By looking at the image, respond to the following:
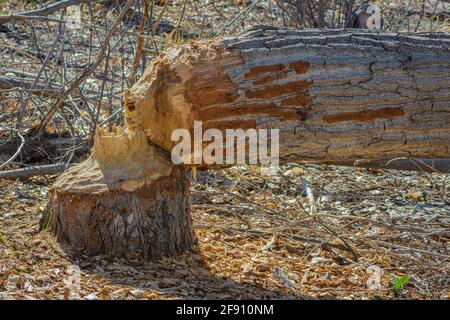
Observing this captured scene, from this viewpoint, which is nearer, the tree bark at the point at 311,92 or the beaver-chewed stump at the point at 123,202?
the tree bark at the point at 311,92

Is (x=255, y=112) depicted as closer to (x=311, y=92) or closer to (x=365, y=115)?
(x=311, y=92)

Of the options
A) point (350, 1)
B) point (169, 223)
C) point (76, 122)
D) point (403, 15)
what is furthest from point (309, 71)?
point (403, 15)

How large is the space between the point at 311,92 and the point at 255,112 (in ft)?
0.82

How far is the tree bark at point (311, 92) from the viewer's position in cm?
361

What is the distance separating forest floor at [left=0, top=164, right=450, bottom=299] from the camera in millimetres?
3617

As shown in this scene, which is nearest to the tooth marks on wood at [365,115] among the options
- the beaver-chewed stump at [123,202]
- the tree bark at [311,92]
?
the tree bark at [311,92]

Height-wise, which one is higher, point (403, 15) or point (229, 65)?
point (403, 15)

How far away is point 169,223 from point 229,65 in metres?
0.74

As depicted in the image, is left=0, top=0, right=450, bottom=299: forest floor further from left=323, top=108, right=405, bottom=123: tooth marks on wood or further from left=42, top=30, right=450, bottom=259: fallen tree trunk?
left=323, top=108, right=405, bottom=123: tooth marks on wood

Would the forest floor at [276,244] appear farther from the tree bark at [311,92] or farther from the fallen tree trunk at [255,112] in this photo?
the tree bark at [311,92]

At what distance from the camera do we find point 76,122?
5.76 m

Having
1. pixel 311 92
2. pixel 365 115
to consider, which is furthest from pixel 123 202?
pixel 365 115

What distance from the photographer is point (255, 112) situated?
3.61m

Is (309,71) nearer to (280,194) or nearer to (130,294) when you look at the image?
(130,294)
